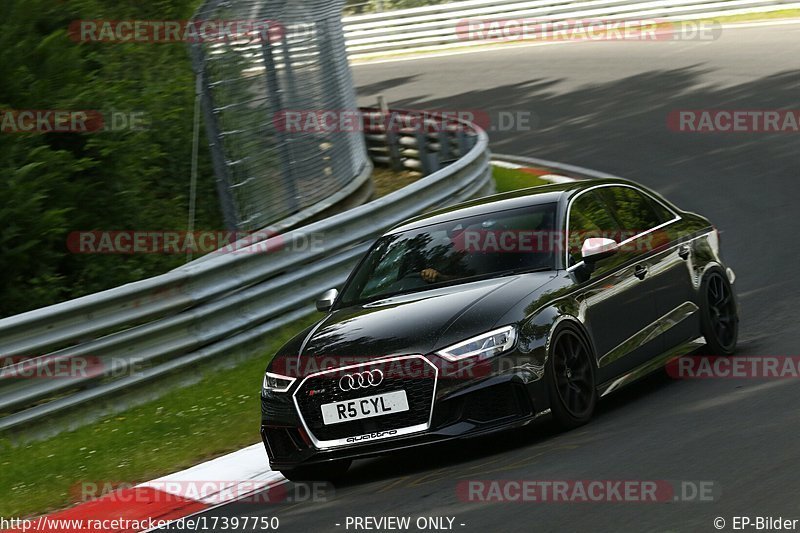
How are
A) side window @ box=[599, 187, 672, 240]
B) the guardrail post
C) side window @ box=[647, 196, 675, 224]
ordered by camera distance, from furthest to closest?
1. the guardrail post
2. side window @ box=[647, 196, 675, 224]
3. side window @ box=[599, 187, 672, 240]

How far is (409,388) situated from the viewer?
6781 millimetres

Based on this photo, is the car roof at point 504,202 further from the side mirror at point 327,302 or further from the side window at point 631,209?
the side mirror at point 327,302

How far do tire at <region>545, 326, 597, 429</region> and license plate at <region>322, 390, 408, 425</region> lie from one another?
82cm

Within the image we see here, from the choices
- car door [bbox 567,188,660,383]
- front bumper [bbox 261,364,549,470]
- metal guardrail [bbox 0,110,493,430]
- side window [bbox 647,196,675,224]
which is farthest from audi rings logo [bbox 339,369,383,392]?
side window [bbox 647,196,675,224]

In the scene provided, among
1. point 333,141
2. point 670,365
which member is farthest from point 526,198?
point 333,141

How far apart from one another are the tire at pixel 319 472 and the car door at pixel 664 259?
235 cm

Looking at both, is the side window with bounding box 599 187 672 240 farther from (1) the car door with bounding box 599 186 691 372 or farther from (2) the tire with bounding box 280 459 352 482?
(2) the tire with bounding box 280 459 352 482

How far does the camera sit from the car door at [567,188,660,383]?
25.2 ft

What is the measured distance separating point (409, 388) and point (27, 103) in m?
6.63

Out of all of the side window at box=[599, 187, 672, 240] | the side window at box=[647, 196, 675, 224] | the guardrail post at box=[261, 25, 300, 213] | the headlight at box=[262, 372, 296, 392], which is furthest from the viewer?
the guardrail post at box=[261, 25, 300, 213]

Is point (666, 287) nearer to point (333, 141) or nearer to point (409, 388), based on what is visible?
point (409, 388)

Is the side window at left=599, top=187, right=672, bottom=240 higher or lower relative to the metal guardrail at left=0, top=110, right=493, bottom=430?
higher

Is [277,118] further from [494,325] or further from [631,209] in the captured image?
[494,325]

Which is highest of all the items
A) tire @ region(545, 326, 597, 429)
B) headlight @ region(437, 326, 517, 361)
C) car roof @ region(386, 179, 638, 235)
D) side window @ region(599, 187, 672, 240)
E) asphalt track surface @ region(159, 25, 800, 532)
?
car roof @ region(386, 179, 638, 235)
